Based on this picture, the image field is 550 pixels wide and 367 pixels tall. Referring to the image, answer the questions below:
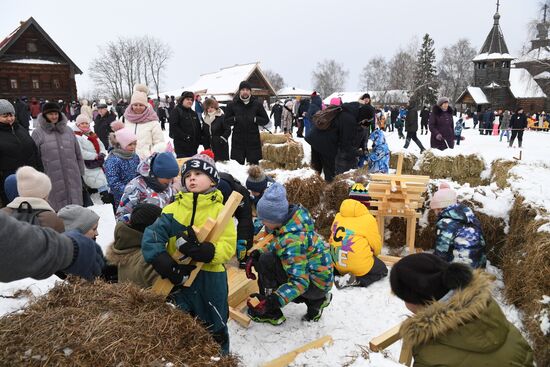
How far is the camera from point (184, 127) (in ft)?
23.0

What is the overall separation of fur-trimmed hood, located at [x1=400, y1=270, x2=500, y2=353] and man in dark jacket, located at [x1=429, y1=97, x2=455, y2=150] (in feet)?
29.8

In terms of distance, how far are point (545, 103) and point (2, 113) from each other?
51003mm

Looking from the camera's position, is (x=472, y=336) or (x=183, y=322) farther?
(x=183, y=322)

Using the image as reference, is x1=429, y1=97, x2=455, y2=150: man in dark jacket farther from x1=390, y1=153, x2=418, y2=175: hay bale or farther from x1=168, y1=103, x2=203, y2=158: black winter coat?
x1=168, y1=103, x2=203, y2=158: black winter coat

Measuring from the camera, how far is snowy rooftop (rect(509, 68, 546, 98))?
43.4 metres

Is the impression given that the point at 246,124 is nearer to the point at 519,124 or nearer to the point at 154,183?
the point at 154,183

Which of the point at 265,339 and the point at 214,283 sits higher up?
the point at 214,283

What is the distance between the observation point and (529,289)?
11.9ft

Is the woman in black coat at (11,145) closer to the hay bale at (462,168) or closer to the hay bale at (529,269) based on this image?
the hay bale at (529,269)

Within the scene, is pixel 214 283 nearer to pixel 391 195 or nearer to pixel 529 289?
pixel 529 289

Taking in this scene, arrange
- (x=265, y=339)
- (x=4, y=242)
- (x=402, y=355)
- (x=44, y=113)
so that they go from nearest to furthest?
(x=4, y=242) → (x=402, y=355) → (x=265, y=339) → (x=44, y=113)

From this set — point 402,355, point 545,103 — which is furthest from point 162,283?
point 545,103

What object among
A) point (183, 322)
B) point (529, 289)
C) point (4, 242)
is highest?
point (4, 242)

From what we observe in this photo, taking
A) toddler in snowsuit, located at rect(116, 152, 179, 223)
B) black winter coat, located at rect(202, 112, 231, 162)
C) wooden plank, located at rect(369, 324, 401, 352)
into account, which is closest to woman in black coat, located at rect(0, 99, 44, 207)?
toddler in snowsuit, located at rect(116, 152, 179, 223)
